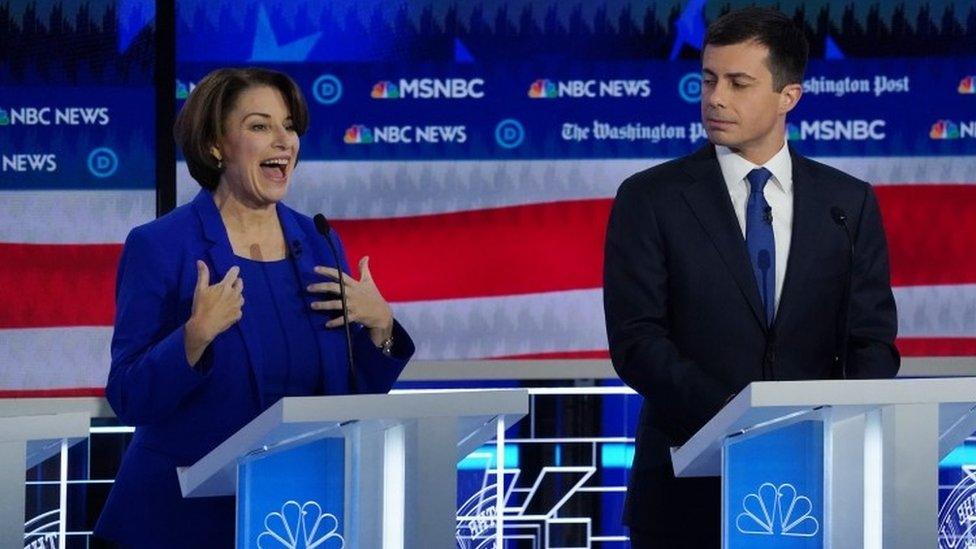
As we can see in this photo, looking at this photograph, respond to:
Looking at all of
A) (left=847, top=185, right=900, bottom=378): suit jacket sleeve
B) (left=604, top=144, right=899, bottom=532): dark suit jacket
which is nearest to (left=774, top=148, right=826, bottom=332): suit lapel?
(left=604, top=144, right=899, bottom=532): dark suit jacket

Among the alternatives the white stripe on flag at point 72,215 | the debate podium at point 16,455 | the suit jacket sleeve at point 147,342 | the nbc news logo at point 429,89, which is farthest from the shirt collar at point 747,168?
the white stripe on flag at point 72,215

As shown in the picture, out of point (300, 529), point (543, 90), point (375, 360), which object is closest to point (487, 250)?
point (543, 90)

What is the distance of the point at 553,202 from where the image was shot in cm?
570

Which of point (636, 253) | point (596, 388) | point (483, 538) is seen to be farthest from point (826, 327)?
point (596, 388)

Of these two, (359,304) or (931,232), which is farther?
(931,232)

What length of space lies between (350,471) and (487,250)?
315 centimetres

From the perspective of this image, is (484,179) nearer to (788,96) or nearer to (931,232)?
(931,232)

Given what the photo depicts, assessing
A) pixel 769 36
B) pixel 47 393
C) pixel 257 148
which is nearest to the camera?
pixel 257 148

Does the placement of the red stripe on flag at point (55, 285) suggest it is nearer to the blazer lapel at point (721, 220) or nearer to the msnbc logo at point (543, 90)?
the msnbc logo at point (543, 90)

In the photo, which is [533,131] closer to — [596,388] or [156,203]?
[596,388]

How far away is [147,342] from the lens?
3.09m

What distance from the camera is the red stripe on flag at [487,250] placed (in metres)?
5.69

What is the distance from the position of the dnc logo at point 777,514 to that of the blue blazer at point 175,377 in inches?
33.0

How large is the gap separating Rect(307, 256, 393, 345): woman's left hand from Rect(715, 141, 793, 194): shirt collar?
2.46 feet
